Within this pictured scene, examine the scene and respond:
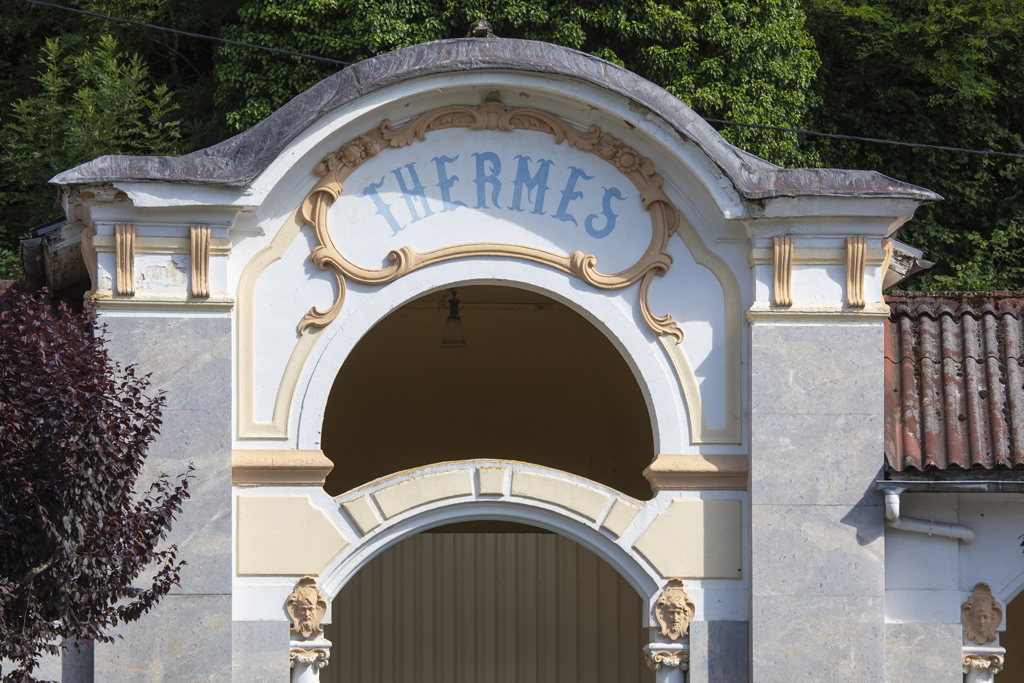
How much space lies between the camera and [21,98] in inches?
819

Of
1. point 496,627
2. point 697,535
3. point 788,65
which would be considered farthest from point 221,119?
point 697,535

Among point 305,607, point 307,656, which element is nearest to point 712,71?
point 305,607

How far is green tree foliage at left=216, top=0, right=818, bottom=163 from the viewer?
17.4 m

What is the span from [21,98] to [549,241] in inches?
590

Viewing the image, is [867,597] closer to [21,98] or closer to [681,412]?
[681,412]

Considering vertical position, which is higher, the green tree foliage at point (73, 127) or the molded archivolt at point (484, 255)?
the green tree foliage at point (73, 127)

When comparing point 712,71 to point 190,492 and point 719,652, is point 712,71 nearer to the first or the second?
point 719,652

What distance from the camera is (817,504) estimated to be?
28.6 ft

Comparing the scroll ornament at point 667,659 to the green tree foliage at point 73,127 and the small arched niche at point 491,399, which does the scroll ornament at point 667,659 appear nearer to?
the small arched niche at point 491,399

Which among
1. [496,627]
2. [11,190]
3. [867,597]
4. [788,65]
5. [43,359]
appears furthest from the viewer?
[11,190]

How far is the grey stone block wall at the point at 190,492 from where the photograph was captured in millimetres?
8289

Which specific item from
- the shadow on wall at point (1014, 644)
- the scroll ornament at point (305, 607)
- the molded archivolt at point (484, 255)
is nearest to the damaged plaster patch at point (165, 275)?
the molded archivolt at point (484, 255)

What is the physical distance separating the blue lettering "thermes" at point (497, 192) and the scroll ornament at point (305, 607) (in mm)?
2592

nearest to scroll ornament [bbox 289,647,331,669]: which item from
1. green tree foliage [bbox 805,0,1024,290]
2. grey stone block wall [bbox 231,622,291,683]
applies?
grey stone block wall [bbox 231,622,291,683]
